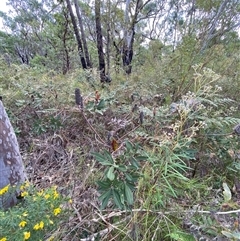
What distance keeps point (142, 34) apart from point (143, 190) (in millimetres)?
11017

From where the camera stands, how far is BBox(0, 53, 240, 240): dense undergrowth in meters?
0.90

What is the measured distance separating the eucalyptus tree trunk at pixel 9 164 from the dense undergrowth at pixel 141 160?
216mm

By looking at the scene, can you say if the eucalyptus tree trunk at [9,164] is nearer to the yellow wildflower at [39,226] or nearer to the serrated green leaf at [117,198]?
the yellow wildflower at [39,226]

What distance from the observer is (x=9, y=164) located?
1026 millimetres

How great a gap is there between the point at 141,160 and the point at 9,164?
2.11 feet

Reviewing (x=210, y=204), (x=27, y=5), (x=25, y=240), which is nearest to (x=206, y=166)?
(x=210, y=204)

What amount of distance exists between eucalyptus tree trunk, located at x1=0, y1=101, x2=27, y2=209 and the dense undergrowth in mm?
216

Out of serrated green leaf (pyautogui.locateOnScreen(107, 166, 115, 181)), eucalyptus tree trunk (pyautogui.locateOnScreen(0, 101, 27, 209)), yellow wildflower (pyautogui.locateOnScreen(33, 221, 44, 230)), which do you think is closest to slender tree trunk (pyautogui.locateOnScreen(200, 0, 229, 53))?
serrated green leaf (pyautogui.locateOnScreen(107, 166, 115, 181))

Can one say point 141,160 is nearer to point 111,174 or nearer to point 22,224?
point 111,174

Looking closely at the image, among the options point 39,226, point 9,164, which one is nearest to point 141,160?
point 39,226

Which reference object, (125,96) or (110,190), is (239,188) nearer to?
(110,190)

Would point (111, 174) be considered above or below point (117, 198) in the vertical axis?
above

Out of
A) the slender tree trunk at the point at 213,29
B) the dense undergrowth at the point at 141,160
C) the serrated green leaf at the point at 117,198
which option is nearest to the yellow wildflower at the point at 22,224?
the dense undergrowth at the point at 141,160

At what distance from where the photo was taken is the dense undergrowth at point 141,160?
90 centimetres
